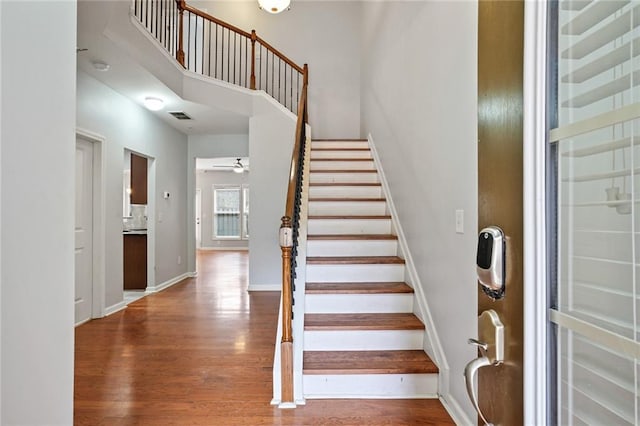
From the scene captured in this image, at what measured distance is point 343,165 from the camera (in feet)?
15.5

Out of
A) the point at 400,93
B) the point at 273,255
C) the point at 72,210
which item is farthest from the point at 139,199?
the point at 72,210

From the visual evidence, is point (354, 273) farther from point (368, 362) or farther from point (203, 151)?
point (203, 151)

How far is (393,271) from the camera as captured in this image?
3037 millimetres

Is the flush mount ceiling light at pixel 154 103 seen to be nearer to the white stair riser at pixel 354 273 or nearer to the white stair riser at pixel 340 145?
the white stair riser at pixel 340 145

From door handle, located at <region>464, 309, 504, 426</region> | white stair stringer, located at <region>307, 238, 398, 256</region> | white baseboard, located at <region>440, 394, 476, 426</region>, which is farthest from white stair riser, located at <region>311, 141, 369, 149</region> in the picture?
door handle, located at <region>464, 309, 504, 426</region>

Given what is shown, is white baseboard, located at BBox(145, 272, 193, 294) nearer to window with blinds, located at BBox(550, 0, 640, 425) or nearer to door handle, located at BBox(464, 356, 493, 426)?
door handle, located at BBox(464, 356, 493, 426)

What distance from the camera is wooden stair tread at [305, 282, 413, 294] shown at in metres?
2.77

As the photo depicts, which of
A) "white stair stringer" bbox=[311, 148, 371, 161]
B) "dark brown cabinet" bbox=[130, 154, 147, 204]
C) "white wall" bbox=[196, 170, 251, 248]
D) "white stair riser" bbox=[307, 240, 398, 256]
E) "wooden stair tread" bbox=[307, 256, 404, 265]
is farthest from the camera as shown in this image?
"white wall" bbox=[196, 170, 251, 248]

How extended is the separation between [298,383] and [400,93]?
2606 mm

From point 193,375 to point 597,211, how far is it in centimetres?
271

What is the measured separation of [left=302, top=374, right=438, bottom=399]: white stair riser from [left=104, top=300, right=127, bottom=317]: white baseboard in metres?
3.12

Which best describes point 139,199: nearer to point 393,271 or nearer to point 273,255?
point 273,255

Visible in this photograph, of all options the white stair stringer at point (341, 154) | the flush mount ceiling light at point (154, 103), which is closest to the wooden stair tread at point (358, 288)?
the white stair stringer at point (341, 154)

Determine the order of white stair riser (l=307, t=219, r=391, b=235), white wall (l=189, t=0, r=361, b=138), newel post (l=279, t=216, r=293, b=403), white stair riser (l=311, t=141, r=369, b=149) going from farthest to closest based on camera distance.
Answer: white wall (l=189, t=0, r=361, b=138)
white stair riser (l=311, t=141, r=369, b=149)
white stair riser (l=307, t=219, r=391, b=235)
newel post (l=279, t=216, r=293, b=403)
